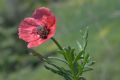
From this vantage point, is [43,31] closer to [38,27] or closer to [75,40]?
[38,27]

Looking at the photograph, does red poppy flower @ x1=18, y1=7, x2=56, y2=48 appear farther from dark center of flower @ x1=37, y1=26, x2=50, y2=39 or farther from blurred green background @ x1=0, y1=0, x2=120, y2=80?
A: blurred green background @ x1=0, y1=0, x2=120, y2=80

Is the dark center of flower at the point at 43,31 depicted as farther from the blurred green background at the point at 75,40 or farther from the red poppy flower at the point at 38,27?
the blurred green background at the point at 75,40

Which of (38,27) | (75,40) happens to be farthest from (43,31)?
(75,40)

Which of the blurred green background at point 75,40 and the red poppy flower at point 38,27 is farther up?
the red poppy flower at point 38,27

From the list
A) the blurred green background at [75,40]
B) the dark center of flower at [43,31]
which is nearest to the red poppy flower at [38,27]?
the dark center of flower at [43,31]

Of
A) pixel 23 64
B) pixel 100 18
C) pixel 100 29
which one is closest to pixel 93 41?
pixel 100 29

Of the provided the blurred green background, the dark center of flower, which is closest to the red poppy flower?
the dark center of flower

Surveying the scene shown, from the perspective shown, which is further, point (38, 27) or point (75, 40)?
point (75, 40)

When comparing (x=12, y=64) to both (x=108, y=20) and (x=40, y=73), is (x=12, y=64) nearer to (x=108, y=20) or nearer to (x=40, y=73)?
(x=40, y=73)
